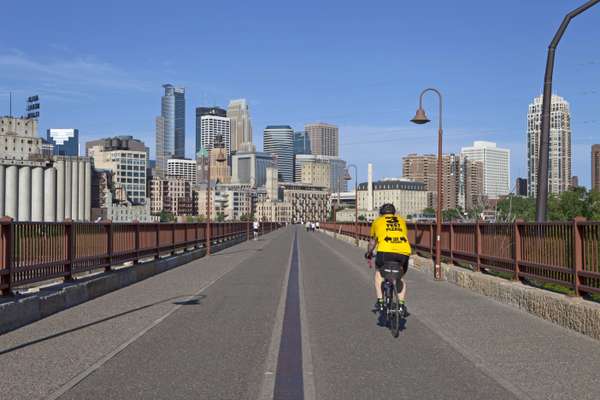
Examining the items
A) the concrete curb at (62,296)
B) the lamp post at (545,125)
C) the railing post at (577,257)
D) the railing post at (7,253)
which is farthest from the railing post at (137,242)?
the railing post at (577,257)

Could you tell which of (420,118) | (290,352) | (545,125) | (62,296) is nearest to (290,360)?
(290,352)

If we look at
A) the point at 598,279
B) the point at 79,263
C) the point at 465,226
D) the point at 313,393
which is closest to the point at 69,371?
the point at 313,393

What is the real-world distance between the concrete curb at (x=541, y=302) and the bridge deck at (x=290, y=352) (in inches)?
8.6

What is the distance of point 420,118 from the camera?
23.9 m

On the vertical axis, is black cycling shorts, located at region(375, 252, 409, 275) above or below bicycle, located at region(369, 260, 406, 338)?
above

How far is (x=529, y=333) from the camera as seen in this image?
434 inches

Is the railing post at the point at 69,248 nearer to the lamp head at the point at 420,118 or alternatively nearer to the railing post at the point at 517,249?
the railing post at the point at 517,249

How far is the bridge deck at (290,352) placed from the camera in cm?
724

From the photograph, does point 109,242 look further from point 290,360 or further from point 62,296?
point 290,360

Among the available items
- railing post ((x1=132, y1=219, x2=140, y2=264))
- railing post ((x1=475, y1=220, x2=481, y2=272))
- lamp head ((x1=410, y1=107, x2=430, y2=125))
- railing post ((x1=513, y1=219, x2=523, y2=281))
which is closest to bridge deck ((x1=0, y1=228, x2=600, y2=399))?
railing post ((x1=513, y1=219, x2=523, y2=281))

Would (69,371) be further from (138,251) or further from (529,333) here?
(138,251)

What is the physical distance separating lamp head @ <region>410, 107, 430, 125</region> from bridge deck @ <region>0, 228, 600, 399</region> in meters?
9.11

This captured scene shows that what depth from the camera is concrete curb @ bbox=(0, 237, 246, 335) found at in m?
11.4

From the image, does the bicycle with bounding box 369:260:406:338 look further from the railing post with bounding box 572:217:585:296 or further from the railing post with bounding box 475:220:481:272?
the railing post with bounding box 475:220:481:272
